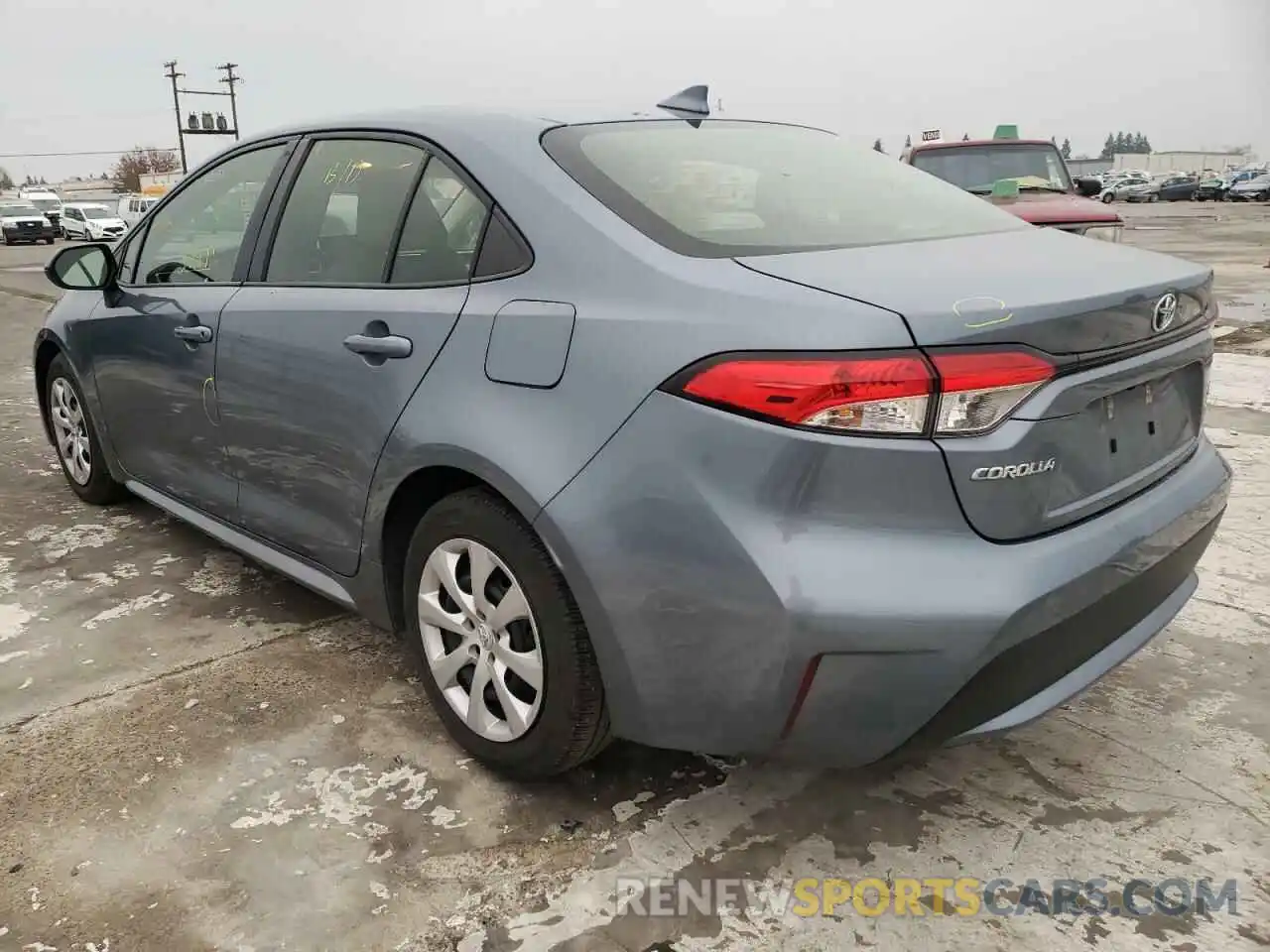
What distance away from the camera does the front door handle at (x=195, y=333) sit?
315 cm

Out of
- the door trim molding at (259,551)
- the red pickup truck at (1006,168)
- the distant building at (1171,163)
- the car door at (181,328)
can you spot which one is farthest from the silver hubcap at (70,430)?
the distant building at (1171,163)

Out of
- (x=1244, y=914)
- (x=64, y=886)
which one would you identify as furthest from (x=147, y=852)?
(x=1244, y=914)

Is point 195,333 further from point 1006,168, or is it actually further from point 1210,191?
point 1210,191

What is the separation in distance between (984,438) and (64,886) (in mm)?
2037

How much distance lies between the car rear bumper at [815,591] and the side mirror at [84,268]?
8.96 feet

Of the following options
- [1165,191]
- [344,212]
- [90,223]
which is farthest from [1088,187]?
[1165,191]

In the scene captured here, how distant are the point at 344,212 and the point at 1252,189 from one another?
55529mm

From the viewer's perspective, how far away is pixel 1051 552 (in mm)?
1842

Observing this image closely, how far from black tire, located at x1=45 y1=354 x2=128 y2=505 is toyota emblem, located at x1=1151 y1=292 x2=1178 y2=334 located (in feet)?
12.7

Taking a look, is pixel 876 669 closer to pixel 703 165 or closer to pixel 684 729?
pixel 684 729

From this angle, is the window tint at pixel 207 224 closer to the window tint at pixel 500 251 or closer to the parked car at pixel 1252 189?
the window tint at pixel 500 251

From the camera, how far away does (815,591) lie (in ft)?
5.73

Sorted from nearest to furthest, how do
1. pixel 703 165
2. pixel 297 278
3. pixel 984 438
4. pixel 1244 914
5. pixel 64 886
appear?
pixel 984 438 < pixel 1244 914 < pixel 64 886 < pixel 703 165 < pixel 297 278

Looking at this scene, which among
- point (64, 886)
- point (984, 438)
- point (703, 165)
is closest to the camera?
point (984, 438)
